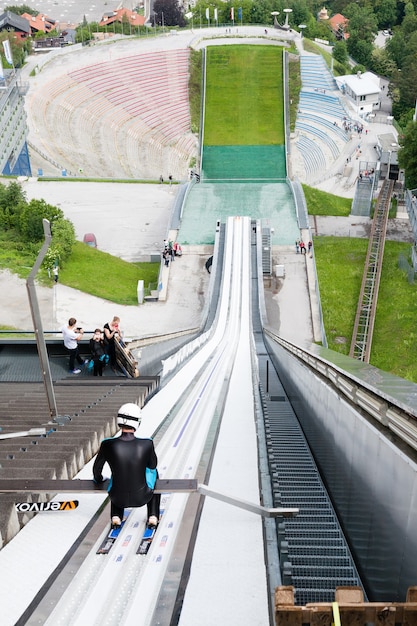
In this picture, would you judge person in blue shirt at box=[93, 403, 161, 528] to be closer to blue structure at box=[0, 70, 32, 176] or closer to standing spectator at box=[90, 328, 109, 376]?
standing spectator at box=[90, 328, 109, 376]

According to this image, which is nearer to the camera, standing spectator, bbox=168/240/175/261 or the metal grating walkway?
the metal grating walkway

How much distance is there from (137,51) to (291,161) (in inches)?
787

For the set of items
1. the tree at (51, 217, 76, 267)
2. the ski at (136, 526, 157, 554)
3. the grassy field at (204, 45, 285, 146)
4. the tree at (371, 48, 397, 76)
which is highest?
the tree at (371, 48, 397, 76)

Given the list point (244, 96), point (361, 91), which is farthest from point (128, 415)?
point (361, 91)

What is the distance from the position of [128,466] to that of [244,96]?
4898 centimetres

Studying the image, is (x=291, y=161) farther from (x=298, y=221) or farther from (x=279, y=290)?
(x=279, y=290)

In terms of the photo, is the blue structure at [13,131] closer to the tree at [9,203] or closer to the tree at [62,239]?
the tree at [9,203]

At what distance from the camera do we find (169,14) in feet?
269

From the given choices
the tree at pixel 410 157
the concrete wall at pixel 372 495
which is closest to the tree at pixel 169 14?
the tree at pixel 410 157

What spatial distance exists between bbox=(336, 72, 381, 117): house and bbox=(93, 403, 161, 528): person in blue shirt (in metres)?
57.7

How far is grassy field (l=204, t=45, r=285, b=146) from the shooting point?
45594 mm

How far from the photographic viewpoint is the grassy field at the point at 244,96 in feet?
150

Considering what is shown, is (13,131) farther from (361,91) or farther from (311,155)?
(361,91)

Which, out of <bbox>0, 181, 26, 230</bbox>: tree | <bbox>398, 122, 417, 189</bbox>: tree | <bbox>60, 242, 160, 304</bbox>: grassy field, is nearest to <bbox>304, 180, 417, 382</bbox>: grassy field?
<bbox>398, 122, 417, 189</bbox>: tree
